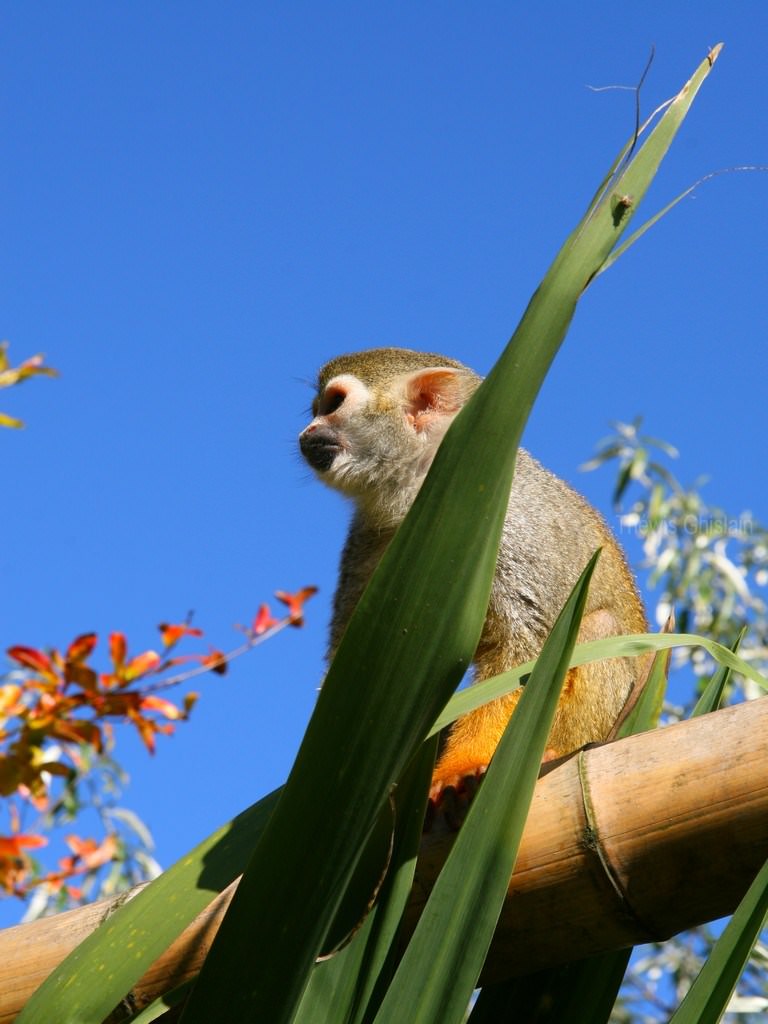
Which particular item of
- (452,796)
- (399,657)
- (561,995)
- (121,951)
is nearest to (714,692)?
(561,995)

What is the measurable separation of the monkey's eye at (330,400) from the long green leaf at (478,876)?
2.98 meters

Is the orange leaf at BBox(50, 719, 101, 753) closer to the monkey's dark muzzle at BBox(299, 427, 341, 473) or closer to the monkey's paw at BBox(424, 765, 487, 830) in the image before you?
the monkey's dark muzzle at BBox(299, 427, 341, 473)

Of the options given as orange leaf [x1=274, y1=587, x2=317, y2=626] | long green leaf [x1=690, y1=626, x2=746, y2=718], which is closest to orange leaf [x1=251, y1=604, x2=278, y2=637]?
orange leaf [x1=274, y1=587, x2=317, y2=626]

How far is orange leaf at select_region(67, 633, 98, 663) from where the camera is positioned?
383 cm

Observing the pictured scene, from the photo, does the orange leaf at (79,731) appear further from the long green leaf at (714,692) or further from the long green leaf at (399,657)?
the long green leaf at (399,657)

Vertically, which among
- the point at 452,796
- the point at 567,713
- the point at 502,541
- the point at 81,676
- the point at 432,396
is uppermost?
the point at 432,396

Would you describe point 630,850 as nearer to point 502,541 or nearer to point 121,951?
point 121,951

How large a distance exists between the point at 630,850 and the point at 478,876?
1.10 feet

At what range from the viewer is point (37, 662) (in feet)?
12.7

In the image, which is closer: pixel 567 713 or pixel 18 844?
pixel 567 713

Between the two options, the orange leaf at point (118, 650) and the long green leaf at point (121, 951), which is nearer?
the long green leaf at point (121, 951)

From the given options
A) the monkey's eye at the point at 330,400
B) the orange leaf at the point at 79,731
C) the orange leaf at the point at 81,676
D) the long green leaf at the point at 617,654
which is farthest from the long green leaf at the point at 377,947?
the monkey's eye at the point at 330,400

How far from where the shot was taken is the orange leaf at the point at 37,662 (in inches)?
152

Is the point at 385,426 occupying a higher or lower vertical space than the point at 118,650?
higher
